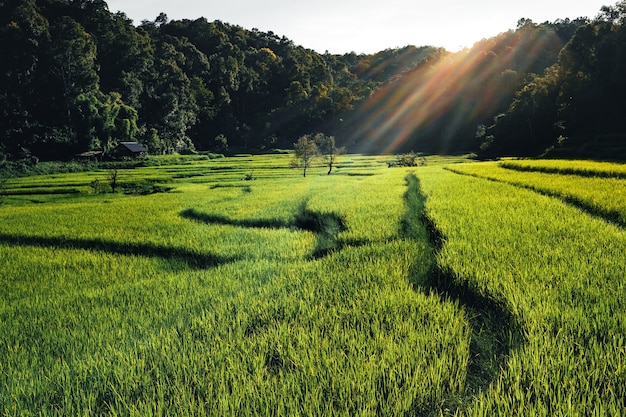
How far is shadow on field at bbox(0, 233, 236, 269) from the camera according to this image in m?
6.64

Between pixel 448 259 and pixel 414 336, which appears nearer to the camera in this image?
pixel 414 336

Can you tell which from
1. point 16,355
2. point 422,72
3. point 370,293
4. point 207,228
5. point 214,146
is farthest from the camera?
point 422,72

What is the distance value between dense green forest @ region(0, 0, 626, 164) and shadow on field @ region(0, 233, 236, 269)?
2539cm

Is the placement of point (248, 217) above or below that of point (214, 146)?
below

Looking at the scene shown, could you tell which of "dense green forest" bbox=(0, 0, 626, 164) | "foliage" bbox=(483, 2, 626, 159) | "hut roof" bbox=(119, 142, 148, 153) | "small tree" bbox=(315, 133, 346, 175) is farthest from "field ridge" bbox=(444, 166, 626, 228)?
"hut roof" bbox=(119, 142, 148, 153)

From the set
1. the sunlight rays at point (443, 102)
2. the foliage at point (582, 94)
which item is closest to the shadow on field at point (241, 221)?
the foliage at point (582, 94)

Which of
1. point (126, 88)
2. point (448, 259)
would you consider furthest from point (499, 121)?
point (126, 88)

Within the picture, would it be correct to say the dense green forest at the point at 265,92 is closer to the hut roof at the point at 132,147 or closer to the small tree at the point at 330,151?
the hut roof at the point at 132,147

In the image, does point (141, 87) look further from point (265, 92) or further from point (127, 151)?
point (265, 92)

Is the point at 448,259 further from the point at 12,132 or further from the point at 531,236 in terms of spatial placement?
the point at 12,132

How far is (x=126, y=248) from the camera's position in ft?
25.3

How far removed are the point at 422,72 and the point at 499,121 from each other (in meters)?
37.6

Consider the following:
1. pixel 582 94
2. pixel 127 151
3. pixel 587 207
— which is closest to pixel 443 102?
pixel 582 94

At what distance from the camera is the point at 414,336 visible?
9.07 feet
